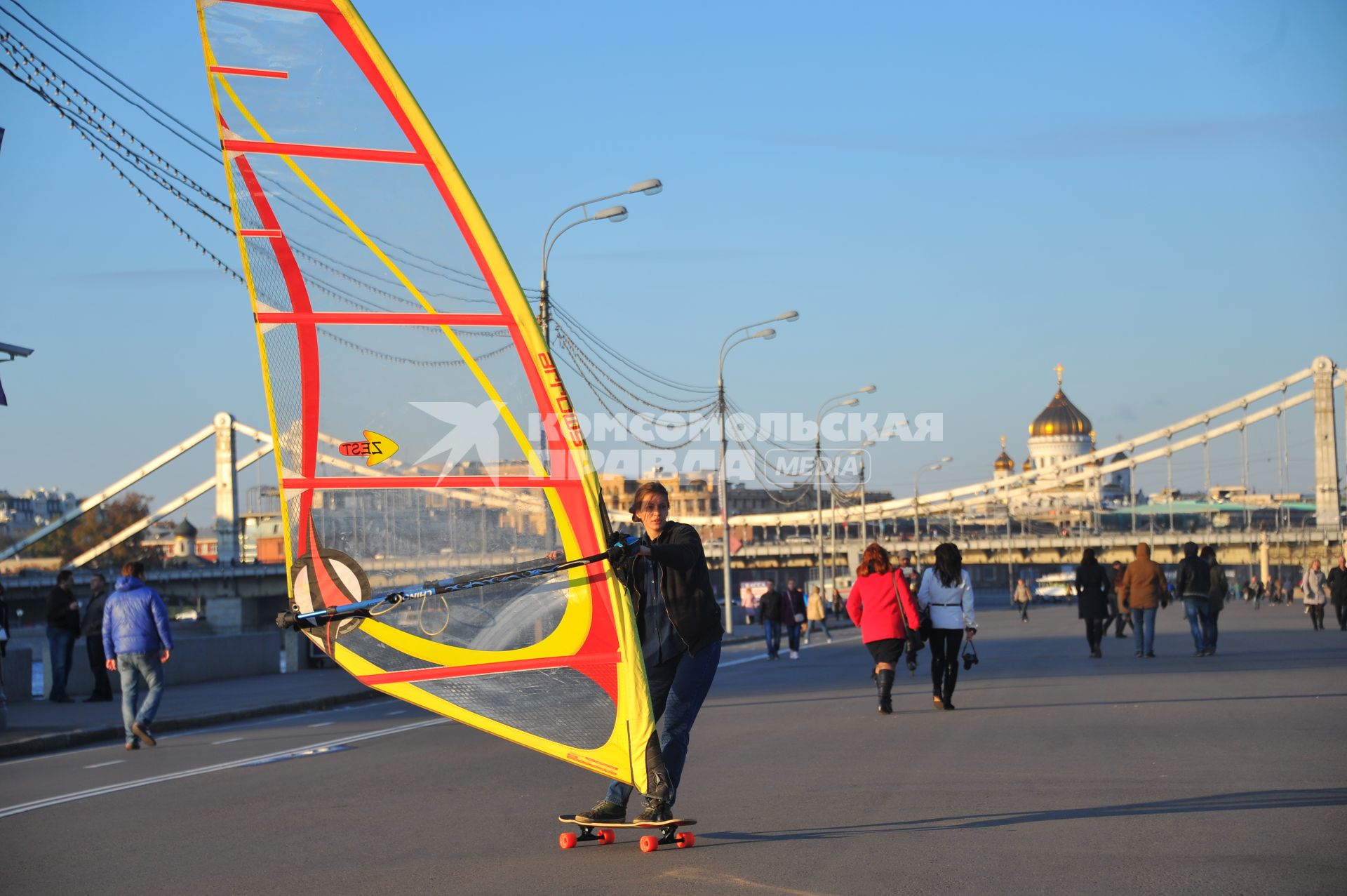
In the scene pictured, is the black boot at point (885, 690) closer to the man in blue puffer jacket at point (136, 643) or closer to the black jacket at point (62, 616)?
the man in blue puffer jacket at point (136, 643)

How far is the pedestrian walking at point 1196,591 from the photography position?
20.8 meters

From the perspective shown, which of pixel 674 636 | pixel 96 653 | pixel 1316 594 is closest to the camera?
pixel 674 636

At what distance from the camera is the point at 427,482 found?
648cm

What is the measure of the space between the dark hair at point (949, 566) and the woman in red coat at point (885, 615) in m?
0.37

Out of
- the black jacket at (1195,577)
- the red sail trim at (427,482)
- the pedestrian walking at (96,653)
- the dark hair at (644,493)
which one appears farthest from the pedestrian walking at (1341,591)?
the red sail trim at (427,482)

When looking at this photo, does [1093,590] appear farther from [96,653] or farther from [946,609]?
[96,653]

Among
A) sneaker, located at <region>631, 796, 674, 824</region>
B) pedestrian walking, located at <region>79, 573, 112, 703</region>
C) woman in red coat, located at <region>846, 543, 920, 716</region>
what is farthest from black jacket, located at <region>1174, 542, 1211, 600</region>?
sneaker, located at <region>631, 796, 674, 824</region>

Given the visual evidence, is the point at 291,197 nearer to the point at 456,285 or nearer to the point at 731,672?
the point at 456,285

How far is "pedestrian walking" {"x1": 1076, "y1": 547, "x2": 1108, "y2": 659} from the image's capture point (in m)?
21.7

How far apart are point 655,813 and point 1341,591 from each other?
27069 mm

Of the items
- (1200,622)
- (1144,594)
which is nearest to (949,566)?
(1144,594)

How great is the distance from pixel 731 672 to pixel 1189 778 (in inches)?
563

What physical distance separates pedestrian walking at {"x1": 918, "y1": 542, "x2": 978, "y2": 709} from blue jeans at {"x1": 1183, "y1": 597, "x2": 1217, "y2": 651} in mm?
8518

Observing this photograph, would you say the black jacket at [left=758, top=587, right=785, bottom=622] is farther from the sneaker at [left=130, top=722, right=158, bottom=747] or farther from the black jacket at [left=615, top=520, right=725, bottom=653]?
the black jacket at [left=615, top=520, right=725, bottom=653]
